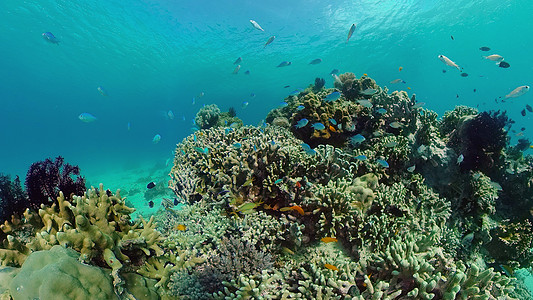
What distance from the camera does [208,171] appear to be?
Answer: 17.7ft

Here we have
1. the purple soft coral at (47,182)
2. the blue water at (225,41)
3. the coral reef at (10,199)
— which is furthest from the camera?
the blue water at (225,41)

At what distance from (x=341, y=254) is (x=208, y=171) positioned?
10.5 ft

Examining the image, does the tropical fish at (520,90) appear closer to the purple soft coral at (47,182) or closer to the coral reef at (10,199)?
the purple soft coral at (47,182)

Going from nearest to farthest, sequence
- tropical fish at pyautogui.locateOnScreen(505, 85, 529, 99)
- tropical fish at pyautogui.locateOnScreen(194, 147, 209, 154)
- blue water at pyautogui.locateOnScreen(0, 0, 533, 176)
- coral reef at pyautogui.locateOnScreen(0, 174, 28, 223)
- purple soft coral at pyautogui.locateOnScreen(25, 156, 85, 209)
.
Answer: coral reef at pyautogui.locateOnScreen(0, 174, 28, 223)
purple soft coral at pyautogui.locateOnScreen(25, 156, 85, 209)
tropical fish at pyautogui.locateOnScreen(194, 147, 209, 154)
tropical fish at pyautogui.locateOnScreen(505, 85, 529, 99)
blue water at pyautogui.locateOnScreen(0, 0, 533, 176)

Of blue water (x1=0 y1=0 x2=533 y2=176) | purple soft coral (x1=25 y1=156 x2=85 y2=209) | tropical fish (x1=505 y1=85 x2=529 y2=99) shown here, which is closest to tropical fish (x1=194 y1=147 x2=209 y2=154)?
purple soft coral (x1=25 y1=156 x2=85 y2=209)

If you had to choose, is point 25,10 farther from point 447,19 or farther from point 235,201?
point 447,19

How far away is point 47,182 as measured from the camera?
405 centimetres

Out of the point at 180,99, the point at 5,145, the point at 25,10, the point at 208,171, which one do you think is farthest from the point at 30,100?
the point at 208,171

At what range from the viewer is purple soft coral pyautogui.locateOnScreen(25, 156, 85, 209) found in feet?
13.2

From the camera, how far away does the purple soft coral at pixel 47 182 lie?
402 centimetres

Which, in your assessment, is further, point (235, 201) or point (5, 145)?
point (5, 145)

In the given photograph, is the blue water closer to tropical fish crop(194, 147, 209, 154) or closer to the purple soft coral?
tropical fish crop(194, 147, 209, 154)

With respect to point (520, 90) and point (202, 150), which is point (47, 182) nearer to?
point (202, 150)

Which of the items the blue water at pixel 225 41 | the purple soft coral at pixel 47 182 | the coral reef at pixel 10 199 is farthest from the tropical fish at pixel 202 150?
the blue water at pixel 225 41
